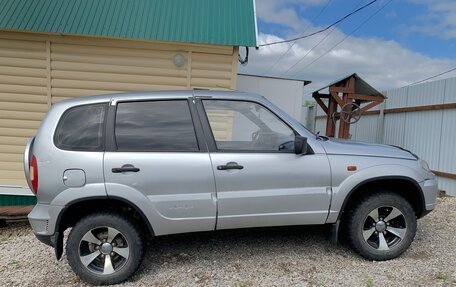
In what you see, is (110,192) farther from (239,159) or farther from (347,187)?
(347,187)

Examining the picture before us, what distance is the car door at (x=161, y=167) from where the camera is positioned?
313 cm

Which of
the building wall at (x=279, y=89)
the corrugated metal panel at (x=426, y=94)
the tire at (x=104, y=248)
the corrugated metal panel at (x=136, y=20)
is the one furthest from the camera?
the building wall at (x=279, y=89)

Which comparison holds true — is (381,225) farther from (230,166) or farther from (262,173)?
(230,166)

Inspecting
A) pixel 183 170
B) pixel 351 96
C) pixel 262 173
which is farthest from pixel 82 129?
pixel 351 96

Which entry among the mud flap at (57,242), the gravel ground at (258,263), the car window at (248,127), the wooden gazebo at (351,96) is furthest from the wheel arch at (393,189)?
the wooden gazebo at (351,96)

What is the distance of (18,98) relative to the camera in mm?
5715

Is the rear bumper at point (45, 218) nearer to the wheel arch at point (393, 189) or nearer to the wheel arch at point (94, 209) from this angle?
the wheel arch at point (94, 209)

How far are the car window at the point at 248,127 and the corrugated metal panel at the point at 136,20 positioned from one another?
8.17 feet

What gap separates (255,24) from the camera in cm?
612

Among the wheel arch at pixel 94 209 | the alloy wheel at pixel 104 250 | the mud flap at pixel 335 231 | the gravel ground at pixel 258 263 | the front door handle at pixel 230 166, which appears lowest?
the gravel ground at pixel 258 263

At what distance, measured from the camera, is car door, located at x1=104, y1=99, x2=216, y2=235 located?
3127 millimetres

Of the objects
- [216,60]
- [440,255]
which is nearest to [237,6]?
[216,60]

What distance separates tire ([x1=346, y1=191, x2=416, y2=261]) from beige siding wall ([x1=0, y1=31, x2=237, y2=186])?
11.0ft

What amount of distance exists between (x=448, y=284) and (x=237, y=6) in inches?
221
